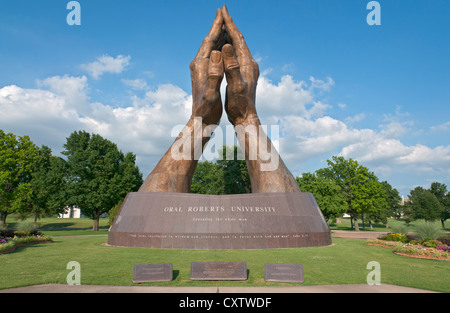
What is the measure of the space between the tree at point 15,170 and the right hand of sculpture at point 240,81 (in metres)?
32.9

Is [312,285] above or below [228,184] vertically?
below

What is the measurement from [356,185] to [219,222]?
39956mm

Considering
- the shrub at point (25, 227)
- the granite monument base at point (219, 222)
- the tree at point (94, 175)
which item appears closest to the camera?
the granite monument base at point (219, 222)

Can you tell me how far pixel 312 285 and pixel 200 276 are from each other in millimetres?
2934

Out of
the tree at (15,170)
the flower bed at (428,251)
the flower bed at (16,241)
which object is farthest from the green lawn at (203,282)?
the tree at (15,170)

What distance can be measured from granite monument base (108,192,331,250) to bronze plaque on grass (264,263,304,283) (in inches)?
277

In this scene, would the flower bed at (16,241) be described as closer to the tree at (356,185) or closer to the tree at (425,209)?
the tree at (356,185)

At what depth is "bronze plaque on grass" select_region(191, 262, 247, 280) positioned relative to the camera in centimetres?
764

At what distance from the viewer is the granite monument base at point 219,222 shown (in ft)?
47.9

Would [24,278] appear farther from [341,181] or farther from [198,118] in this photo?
[341,181]

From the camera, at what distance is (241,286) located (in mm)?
7059

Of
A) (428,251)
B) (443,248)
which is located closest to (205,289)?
(428,251)
